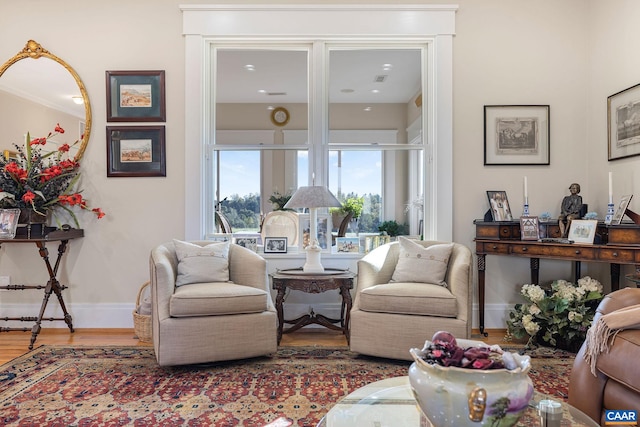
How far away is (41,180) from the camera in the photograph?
3.43 m

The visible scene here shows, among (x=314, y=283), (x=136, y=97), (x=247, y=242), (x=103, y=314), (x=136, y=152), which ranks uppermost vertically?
(x=136, y=97)

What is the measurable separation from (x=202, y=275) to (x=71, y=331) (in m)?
1.43

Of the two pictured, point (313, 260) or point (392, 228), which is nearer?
point (313, 260)

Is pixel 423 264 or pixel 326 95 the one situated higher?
pixel 326 95

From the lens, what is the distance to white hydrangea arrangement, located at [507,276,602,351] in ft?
10.0

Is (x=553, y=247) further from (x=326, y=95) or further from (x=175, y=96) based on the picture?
(x=175, y=96)

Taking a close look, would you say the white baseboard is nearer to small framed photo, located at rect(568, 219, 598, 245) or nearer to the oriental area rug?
the oriental area rug

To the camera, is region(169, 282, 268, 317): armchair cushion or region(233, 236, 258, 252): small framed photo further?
region(233, 236, 258, 252): small framed photo

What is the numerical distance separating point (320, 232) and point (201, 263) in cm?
112

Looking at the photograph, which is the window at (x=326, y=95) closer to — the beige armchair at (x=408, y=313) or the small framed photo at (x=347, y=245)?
the small framed photo at (x=347, y=245)

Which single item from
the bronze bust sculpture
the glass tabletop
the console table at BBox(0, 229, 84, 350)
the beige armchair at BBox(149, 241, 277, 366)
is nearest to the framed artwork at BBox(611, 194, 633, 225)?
the bronze bust sculpture

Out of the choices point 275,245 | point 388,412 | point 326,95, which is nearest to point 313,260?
point 275,245

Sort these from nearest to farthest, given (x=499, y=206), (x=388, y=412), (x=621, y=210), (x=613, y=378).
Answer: (x=388, y=412) < (x=613, y=378) < (x=621, y=210) < (x=499, y=206)

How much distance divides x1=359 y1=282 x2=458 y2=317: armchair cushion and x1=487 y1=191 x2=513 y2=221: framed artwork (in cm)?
99
